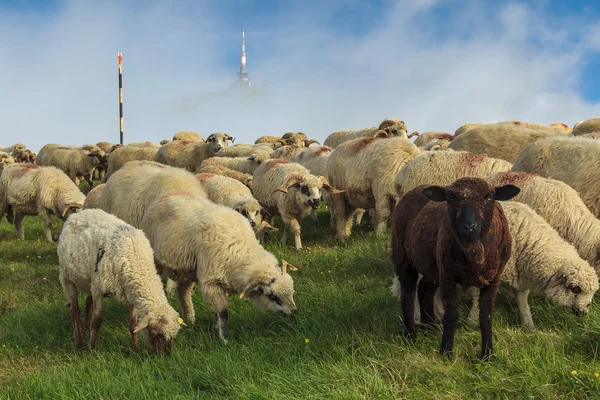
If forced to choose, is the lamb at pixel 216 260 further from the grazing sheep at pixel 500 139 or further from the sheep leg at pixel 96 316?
the grazing sheep at pixel 500 139

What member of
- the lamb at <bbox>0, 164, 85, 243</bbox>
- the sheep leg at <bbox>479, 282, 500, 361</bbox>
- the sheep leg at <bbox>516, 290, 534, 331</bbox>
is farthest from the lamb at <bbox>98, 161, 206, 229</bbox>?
the sheep leg at <bbox>479, 282, 500, 361</bbox>

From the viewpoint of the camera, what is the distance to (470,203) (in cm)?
374

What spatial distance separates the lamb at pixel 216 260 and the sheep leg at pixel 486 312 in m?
2.20

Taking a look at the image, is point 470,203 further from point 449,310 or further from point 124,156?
point 124,156

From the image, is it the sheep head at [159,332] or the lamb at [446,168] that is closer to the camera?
the sheep head at [159,332]

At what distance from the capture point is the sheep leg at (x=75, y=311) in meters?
5.96

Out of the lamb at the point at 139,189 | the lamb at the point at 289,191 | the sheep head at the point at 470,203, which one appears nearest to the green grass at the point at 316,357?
the sheep head at the point at 470,203

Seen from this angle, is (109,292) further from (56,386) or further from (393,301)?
(393,301)

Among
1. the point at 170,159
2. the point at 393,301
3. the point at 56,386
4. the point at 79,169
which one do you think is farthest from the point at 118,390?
the point at 79,169

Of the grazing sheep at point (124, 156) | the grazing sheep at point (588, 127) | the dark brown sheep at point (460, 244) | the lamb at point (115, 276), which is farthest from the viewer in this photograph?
the grazing sheep at point (124, 156)

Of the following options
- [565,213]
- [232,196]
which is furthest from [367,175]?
[565,213]

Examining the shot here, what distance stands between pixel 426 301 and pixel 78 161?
672 inches

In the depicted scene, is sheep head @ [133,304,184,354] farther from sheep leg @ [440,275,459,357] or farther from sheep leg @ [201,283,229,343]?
sheep leg @ [440,275,459,357]

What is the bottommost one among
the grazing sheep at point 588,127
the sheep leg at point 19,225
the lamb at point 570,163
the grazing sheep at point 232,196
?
the sheep leg at point 19,225
